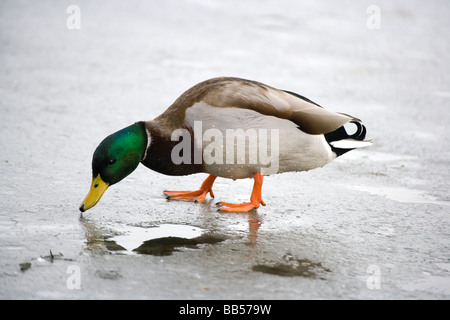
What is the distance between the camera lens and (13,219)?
382 cm

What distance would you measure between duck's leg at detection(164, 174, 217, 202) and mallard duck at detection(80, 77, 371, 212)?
0.76 feet

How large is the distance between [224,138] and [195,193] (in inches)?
24.5

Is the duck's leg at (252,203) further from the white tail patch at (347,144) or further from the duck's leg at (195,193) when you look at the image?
the white tail patch at (347,144)

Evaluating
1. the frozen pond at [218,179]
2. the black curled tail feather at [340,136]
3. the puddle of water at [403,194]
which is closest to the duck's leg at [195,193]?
the frozen pond at [218,179]

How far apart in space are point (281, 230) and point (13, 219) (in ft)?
5.39

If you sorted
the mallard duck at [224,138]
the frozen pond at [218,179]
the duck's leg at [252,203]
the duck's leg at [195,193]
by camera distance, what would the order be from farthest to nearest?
the duck's leg at [195,193]
the duck's leg at [252,203]
the mallard duck at [224,138]
the frozen pond at [218,179]

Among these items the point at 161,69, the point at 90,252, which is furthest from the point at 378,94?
the point at 90,252

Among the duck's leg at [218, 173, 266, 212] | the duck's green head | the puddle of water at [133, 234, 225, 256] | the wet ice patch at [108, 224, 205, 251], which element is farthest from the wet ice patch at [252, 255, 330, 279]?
the duck's green head

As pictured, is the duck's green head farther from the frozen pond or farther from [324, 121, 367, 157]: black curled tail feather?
[324, 121, 367, 157]: black curled tail feather

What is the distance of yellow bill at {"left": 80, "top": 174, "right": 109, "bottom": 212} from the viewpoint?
12.7 ft

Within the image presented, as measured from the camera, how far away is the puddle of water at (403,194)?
15.1 ft

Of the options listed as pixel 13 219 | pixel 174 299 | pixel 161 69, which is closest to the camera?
pixel 174 299

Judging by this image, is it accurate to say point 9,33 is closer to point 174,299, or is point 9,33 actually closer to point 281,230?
point 281,230

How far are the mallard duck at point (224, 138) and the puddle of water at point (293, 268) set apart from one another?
0.90 m
